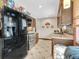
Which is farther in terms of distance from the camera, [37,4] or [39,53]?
[37,4]

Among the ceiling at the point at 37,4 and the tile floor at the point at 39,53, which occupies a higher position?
the ceiling at the point at 37,4

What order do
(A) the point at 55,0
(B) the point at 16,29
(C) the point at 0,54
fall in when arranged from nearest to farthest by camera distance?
(C) the point at 0,54, (B) the point at 16,29, (A) the point at 55,0

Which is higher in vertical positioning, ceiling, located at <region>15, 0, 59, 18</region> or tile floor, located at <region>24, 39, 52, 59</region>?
ceiling, located at <region>15, 0, 59, 18</region>

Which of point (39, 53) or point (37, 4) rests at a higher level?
point (37, 4)

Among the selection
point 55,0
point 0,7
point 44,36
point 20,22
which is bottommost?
point 44,36

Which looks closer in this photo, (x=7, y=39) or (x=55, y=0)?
(x=7, y=39)

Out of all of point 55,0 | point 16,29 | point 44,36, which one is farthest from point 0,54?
point 44,36

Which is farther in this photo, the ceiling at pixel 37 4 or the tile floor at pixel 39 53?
the ceiling at pixel 37 4

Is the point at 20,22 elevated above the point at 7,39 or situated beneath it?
elevated above

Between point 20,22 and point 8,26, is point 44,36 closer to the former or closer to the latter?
point 20,22

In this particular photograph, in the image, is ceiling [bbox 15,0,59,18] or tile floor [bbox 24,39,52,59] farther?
ceiling [bbox 15,0,59,18]

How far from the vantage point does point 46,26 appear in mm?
14312

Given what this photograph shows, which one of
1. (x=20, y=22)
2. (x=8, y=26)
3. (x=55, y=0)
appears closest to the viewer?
(x=8, y=26)

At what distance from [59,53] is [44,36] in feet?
37.6
